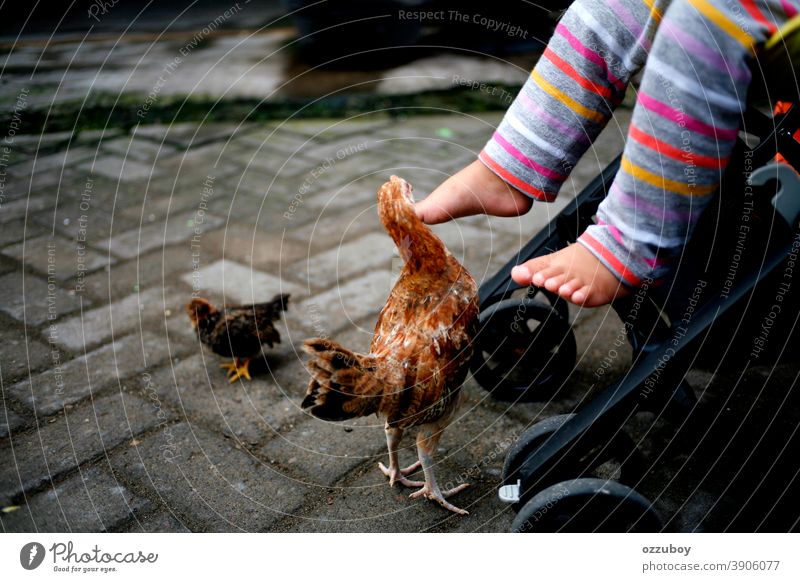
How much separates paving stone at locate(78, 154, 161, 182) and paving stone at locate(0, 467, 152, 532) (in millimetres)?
1774

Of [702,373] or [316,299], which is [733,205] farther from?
[316,299]

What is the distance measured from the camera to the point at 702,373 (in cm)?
166

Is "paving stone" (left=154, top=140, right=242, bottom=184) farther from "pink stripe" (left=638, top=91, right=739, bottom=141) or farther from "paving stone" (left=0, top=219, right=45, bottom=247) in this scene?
"pink stripe" (left=638, top=91, right=739, bottom=141)

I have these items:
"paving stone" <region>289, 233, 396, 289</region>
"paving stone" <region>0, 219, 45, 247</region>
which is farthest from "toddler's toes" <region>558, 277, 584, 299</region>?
"paving stone" <region>0, 219, 45, 247</region>

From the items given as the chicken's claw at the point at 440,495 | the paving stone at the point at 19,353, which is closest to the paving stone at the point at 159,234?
the paving stone at the point at 19,353

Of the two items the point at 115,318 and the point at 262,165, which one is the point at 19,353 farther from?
the point at 262,165

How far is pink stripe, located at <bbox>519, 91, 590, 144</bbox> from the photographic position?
1166 mm

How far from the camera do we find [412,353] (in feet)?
3.79

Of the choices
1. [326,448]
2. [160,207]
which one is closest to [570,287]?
[326,448]

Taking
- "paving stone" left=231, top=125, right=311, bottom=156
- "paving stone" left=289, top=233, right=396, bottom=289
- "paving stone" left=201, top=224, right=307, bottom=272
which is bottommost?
"paving stone" left=201, top=224, right=307, bottom=272

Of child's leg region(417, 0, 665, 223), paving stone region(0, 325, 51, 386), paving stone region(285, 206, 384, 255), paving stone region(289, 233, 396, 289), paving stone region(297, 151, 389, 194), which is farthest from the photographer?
paving stone region(297, 151, 389, 194)

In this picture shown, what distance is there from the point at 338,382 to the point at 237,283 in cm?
119

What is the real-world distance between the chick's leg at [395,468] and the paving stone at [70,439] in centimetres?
54

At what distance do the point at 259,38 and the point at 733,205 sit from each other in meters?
5.07
